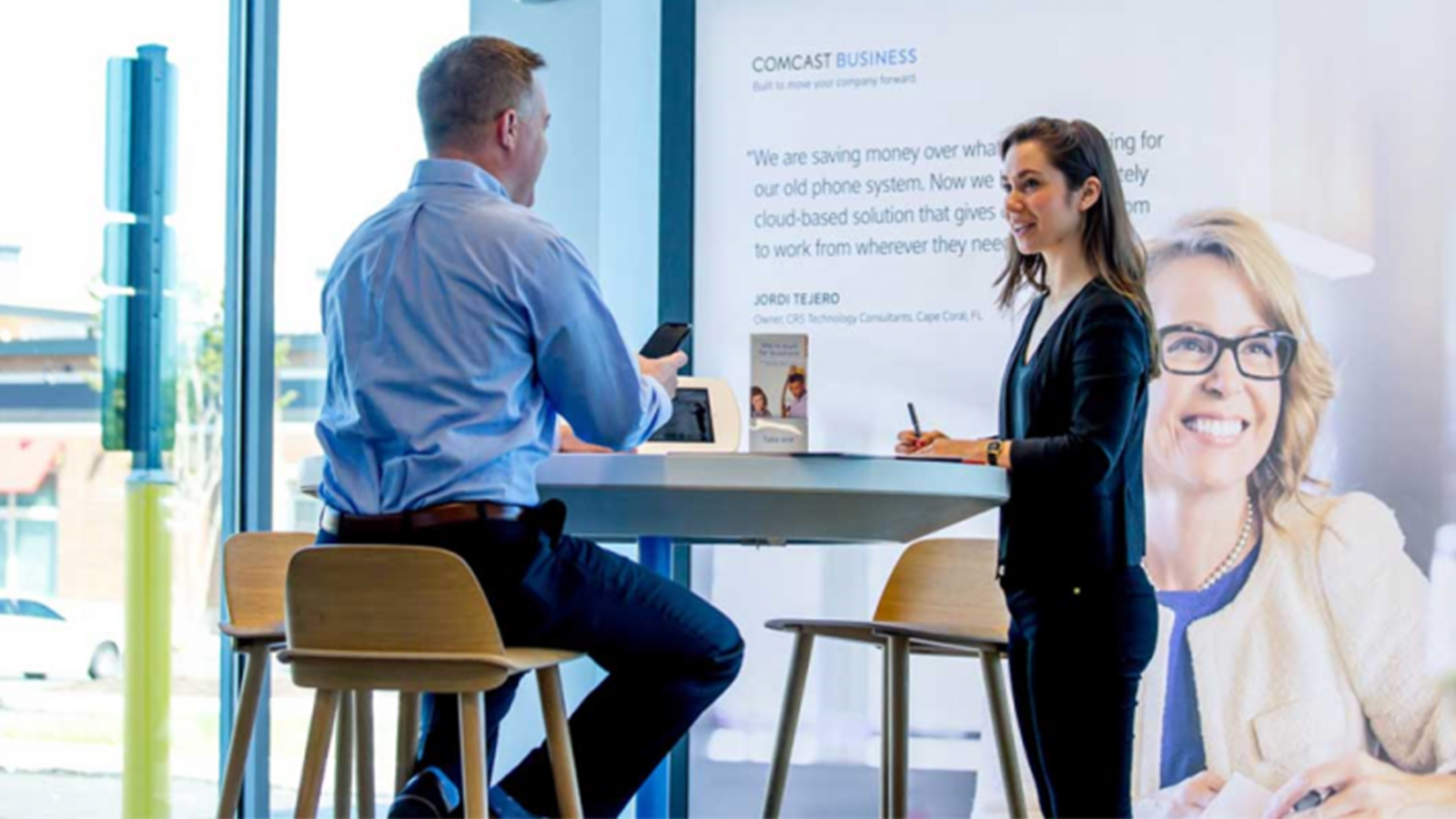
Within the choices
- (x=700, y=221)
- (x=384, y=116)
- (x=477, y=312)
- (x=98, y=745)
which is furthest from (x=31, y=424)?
(x=477, y=312)

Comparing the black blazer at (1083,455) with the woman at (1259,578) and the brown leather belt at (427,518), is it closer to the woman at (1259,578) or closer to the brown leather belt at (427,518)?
the brown leather belt at (427,518)

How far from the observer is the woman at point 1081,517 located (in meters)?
3.13

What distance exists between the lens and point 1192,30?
534 cm

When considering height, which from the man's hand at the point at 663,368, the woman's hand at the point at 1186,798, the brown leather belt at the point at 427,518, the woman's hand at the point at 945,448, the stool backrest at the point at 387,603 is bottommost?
the woman's hand at the point at 1186,798

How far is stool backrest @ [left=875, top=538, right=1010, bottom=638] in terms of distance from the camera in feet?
12.6

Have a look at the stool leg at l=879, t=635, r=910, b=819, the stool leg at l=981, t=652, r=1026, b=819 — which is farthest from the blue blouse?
the stool leg at l=879, t=635, r=910, b=819

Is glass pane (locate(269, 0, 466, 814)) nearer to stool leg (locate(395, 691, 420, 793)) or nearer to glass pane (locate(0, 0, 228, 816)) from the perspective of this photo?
glass pane (locate(0, 0, 228, 816))

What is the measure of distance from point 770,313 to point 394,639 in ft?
9.60

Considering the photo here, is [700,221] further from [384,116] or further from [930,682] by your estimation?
[930,682]

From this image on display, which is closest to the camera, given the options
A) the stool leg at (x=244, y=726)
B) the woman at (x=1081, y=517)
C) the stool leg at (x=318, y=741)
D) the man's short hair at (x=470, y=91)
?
the stool leg at (x=318, y=741)

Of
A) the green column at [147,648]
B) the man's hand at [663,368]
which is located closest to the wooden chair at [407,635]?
the man's hand at [663,368]

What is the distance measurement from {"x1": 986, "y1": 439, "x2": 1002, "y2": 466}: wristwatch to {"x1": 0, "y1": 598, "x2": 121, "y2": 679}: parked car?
8.90 feet

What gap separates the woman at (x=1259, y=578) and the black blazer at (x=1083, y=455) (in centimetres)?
196

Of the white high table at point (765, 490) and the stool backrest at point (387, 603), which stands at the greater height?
the white high table at point (765, 490)
